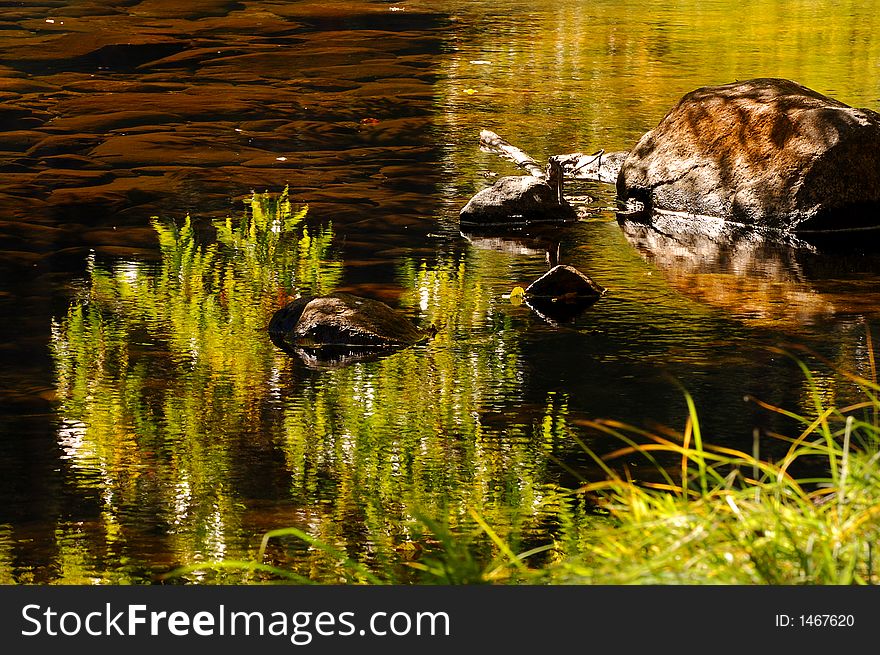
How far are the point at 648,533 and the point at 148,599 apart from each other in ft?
4.30

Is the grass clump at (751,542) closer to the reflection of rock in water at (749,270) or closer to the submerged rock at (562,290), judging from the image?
the reflection of rock in water at (749,270)

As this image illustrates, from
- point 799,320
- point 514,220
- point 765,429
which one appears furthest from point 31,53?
point 765,429

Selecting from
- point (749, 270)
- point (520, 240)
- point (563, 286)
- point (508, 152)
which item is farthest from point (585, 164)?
point (563, 286)

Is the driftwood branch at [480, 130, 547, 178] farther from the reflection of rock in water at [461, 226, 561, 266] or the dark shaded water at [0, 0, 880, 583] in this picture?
the reflection of rock in water at [461, 226, 561, 266]

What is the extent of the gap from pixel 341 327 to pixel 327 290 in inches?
38.3

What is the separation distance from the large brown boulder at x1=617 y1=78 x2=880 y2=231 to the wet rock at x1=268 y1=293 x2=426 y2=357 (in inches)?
143

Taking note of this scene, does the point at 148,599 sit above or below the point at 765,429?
above

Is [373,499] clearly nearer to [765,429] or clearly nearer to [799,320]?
[765,429]

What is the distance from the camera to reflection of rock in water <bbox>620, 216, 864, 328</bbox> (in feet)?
28.2

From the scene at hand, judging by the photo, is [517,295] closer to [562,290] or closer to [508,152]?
[562,290]

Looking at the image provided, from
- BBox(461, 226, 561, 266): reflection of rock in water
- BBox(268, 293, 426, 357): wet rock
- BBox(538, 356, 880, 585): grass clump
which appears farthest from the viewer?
BBox(461, 226, 561, 266): reflection of rock in water

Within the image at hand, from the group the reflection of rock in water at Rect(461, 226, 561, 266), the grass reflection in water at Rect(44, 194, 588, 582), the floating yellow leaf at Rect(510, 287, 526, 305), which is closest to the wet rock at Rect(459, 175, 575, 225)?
the reflection of rock in water at Rect(461, 226, 561, 266)

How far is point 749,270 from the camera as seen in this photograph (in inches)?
374

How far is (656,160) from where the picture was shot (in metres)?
11.4
